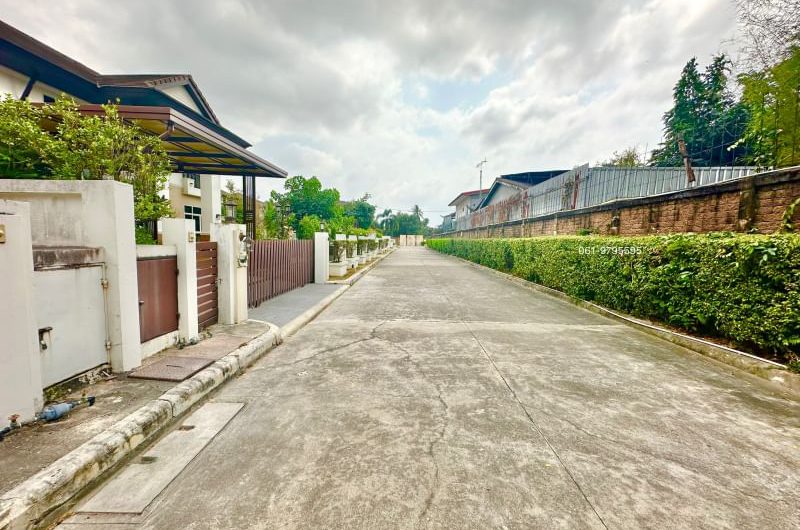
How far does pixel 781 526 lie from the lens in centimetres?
186

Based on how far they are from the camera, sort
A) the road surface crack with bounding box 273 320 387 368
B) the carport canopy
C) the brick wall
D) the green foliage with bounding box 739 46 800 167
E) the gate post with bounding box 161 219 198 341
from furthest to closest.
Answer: the green foliage with bounding box 739 46 800 167 → the carport canopy → the brick wall → the gate post with bounding box 161 219 198 341 → the road surface crack with bounding box 273 320 387 368

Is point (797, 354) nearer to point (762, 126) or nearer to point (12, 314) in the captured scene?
point (12, 314)

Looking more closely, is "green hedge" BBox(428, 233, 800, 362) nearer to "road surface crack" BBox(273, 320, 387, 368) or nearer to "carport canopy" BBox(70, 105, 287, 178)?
"road surface crack" BBox(273, 320, 387, 368)

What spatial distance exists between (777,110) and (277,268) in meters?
14.2

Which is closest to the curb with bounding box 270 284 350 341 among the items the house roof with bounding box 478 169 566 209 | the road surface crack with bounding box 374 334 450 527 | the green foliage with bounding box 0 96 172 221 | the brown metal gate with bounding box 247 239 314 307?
the brown metal gate with bounding box 247 239 314 307

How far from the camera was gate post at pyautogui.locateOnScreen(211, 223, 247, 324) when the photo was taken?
18.6ft

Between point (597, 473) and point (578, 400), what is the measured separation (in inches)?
46.5

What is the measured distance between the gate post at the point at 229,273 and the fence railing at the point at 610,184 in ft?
29.6

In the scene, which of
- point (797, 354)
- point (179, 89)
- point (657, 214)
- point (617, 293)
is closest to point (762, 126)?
point (657, 214)

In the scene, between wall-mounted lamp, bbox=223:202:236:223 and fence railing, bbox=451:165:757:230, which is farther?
fence railing, bbox=451:165:757:230

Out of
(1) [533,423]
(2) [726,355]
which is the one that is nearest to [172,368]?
(1) [533,423]

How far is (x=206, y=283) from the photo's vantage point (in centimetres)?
545

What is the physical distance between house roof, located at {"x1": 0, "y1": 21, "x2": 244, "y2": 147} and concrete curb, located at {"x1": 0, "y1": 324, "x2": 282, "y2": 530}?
4.81 metres

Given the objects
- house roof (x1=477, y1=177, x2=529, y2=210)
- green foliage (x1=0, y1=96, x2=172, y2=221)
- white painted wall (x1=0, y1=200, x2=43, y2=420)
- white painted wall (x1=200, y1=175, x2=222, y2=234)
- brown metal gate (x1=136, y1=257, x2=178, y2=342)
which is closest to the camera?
white painted wall (x1=0, y1=200, x2=43, y2=420)
